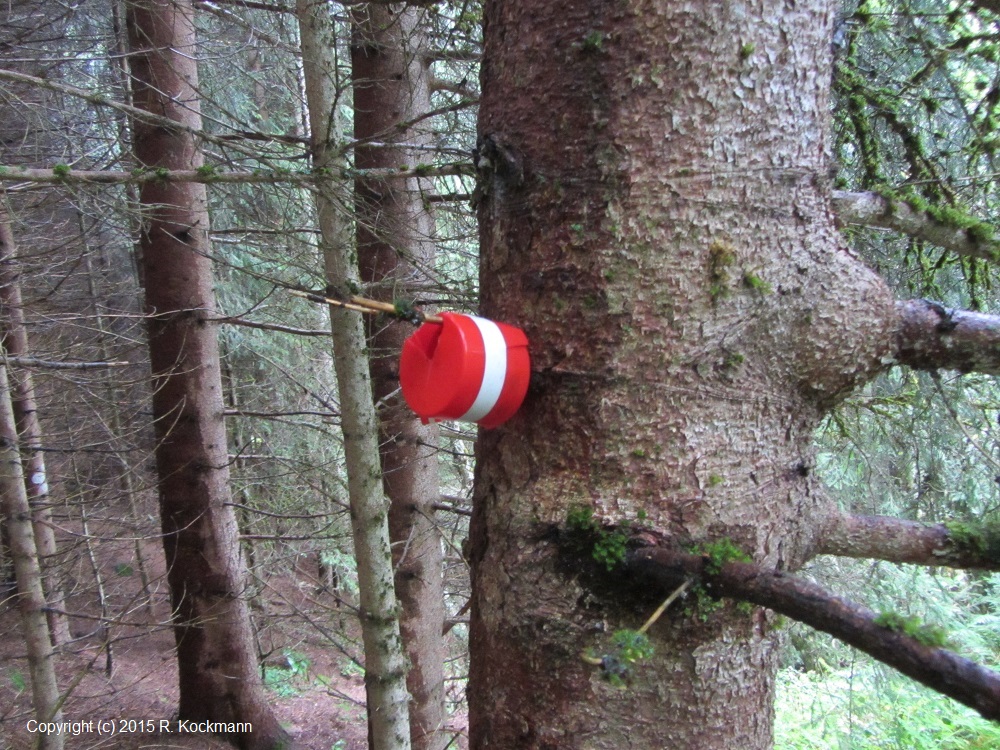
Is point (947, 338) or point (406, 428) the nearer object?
point (947, 338)

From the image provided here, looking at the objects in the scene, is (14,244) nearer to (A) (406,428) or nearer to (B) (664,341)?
(A) (406,428)

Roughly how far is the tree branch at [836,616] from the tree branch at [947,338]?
1.85ft

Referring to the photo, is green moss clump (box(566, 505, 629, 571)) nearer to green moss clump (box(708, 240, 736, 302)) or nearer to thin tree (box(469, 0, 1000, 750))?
thin tree (box(469, 0, 1000, 750))

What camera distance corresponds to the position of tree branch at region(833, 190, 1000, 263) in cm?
137

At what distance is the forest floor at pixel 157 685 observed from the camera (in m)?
6.34

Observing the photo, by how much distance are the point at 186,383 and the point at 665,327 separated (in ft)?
17.0

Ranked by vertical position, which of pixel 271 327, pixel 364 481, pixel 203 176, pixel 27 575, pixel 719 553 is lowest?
pixel 27 575

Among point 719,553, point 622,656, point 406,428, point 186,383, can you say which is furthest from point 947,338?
point 186,383

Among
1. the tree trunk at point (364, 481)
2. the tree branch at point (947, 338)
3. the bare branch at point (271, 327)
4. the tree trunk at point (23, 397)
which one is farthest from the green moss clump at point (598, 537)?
the tree trunk at point (23, 397)

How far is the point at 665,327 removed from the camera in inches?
44.4

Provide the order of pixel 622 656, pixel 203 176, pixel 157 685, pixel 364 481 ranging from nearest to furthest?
pixel 622 656
pixel 203 176
pixel 364 481
pixel 157 685

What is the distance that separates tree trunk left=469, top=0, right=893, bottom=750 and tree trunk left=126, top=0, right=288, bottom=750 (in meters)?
4.80

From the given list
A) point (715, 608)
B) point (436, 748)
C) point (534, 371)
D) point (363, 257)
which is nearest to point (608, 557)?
point (715, 608)

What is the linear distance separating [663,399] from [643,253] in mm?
247
